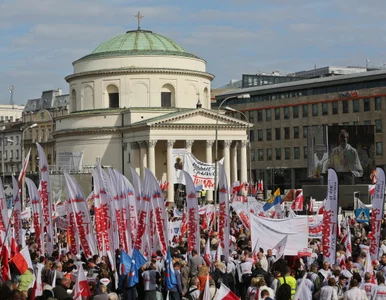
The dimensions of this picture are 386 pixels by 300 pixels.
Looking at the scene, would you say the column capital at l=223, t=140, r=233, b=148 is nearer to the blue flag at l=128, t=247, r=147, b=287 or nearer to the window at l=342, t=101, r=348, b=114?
the window at l=342, t=101, r=348, b=114

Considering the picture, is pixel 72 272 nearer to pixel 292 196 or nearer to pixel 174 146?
pixel 292 196

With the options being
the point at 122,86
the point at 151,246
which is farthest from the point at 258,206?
the point at 122,86

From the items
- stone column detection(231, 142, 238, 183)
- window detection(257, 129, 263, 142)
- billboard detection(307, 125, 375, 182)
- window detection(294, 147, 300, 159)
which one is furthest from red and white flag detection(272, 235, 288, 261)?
window detection(257, 129, 263, 142)

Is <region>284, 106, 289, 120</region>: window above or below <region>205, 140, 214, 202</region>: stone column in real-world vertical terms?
above

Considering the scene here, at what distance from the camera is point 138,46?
96812 mm

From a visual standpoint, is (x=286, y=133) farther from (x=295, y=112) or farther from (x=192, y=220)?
(x=192, y=220)

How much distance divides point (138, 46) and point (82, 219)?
72.1m

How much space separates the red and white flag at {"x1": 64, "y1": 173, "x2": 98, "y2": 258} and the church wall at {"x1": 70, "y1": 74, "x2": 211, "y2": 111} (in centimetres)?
6837

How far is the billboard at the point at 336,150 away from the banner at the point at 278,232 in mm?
43194

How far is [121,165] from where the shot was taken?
93.4m

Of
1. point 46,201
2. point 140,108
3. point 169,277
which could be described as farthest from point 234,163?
point 169,277

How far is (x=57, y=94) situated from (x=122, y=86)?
160 ft

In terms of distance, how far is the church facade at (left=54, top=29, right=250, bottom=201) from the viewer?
88938 mm

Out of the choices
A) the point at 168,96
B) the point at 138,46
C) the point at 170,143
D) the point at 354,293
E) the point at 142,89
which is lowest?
the point at 354,293
